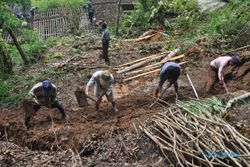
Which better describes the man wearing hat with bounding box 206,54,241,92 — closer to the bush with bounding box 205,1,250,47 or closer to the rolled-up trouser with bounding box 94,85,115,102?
the rolled-up trouser with bounding box 94,85,115,102

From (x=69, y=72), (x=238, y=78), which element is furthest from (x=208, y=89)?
(x=69, y=72)

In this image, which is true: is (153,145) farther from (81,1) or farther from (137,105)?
(81,1)

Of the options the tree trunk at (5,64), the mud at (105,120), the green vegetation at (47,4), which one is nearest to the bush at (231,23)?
the mud at (105,120)

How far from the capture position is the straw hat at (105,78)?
31.2 ft

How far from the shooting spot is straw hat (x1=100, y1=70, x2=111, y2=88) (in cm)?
951

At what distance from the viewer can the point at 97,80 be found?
9.75 m

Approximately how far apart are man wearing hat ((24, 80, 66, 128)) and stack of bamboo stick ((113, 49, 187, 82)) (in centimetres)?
389

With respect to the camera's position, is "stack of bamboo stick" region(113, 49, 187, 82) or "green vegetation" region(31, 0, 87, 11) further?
"green vegetation" region(31, 0, 87, 11)

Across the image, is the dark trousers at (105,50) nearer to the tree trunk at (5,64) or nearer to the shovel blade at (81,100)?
the tree trunk at (5,64)

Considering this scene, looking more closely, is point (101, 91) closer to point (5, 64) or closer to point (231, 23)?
point (5, 64)

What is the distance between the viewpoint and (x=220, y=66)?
33.5ft

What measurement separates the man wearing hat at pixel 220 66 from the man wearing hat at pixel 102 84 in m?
2.47

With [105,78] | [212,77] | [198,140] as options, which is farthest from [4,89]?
[198,140]

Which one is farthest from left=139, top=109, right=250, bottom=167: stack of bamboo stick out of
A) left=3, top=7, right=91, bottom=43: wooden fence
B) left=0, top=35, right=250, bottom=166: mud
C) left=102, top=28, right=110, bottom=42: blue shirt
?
left=3, top=7, right=91, bottom=43: wooden fence
